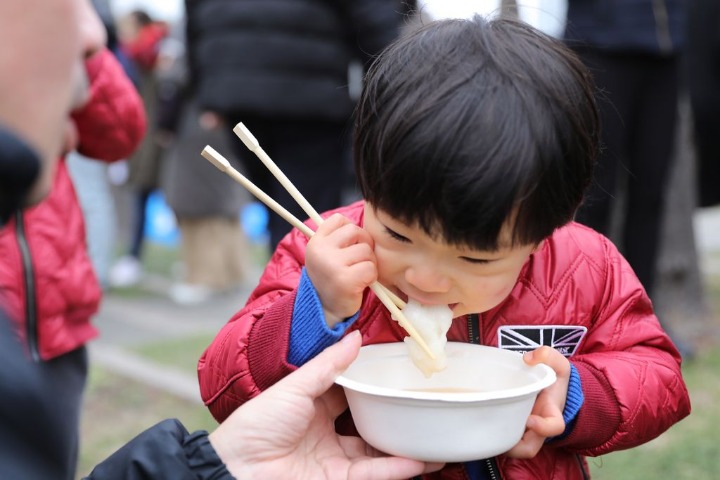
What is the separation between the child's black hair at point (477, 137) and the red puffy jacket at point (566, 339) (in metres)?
0.19

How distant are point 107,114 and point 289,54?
120cm

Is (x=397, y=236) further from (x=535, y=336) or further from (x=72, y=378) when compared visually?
(x=72, y=378)

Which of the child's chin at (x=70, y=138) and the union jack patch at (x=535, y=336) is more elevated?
the child's chin at (x=70, y=138)

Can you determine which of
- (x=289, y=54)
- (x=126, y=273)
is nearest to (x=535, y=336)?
(x=289, y=54)

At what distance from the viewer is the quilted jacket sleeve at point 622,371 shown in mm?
1457

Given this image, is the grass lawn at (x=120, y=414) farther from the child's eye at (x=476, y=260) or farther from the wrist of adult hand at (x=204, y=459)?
the child's eye at (x=476, y=260)

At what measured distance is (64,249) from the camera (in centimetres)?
218

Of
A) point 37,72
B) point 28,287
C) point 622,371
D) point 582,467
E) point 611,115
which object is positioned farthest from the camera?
point 611,115

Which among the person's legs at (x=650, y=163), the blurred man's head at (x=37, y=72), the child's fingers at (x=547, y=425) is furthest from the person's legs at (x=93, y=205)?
the blurred man's head at (x=37, y=72)

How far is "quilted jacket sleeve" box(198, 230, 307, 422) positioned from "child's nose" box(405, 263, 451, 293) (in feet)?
0.62

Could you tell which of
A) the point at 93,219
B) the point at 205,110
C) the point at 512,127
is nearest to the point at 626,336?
the point at 512,127

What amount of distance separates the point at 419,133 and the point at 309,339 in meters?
0.34

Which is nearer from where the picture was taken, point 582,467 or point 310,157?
point 582,467


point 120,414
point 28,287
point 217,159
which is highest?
point 217,159
